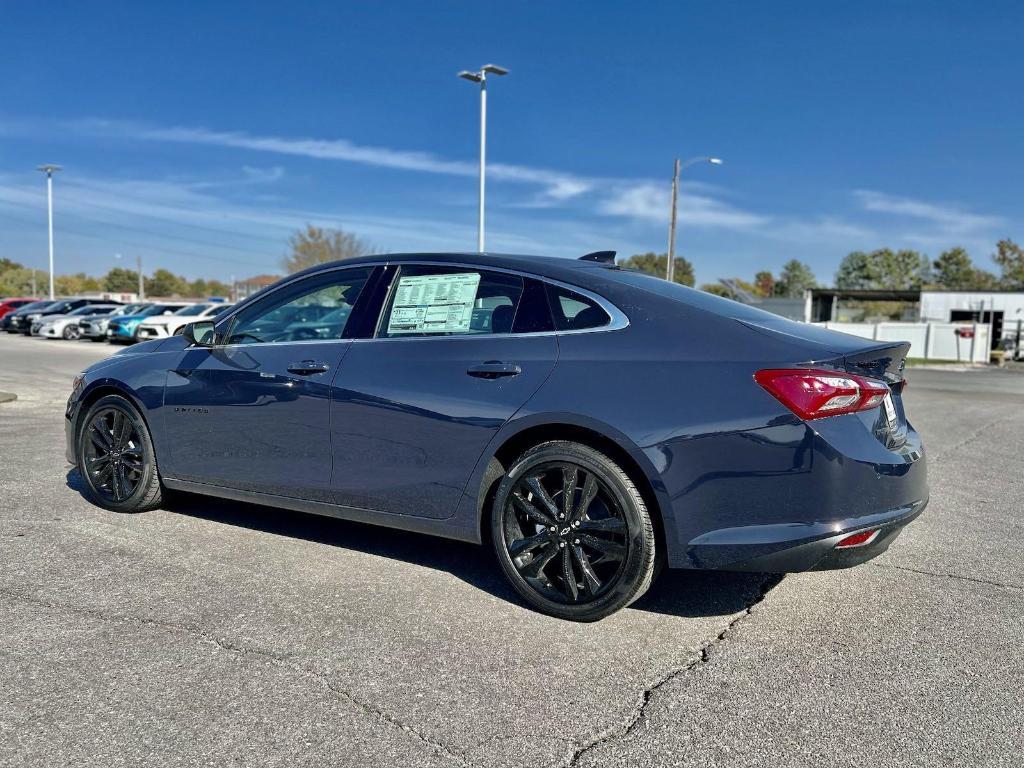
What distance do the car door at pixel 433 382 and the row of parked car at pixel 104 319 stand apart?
66.5 feet

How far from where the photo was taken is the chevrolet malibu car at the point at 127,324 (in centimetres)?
2747

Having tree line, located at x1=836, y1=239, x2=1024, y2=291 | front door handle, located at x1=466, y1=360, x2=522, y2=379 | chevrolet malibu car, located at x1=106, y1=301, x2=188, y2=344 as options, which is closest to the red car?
chevrolet malibu car, located at x1=106, y1=301, x2=188, y2=344

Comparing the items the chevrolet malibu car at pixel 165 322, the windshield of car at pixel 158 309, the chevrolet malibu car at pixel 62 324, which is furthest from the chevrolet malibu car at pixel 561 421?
the chevrolet malibu car at pixel 62 324

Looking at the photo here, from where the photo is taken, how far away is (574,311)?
3.73 m

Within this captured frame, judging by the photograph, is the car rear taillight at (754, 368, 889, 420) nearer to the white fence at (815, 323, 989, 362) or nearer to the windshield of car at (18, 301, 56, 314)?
the white fence at (815, 323, 989, 362)

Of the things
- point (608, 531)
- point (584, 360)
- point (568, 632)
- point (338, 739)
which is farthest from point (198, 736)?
point (584, 360)

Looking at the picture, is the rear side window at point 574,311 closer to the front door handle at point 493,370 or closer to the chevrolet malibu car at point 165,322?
the front door handle at point 493,370

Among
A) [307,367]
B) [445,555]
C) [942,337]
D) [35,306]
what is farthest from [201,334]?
[942,337]

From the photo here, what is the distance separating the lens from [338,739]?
2.58 metres

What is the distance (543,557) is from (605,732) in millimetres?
1035

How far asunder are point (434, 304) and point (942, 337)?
124ft

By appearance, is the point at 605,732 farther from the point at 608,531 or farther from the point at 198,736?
the point at 198,736

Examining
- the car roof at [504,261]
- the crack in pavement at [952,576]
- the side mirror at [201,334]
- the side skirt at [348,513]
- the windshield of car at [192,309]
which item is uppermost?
the car roof at [504,261]

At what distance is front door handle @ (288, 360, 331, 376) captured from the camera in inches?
166
